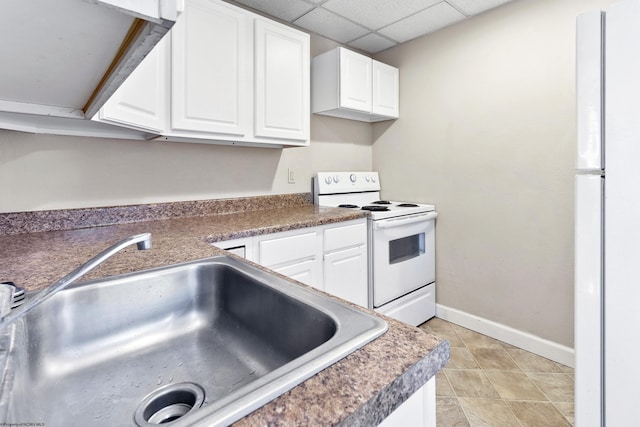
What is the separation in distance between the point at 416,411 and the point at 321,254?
1.51 m

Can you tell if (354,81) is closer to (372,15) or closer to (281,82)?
(372,15)

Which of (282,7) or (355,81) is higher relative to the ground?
(282,7)

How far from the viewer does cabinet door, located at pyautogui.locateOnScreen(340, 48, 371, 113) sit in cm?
246

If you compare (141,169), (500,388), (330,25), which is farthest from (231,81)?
(500,388)

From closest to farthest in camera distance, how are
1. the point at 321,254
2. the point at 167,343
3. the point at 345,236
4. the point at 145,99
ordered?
1. the point at 167,343
2. the point at 145,99
3. the point at 321,254
4. the point at 345,236

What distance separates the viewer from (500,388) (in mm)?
1768

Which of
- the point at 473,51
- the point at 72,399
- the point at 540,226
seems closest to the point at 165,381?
the point at 72,399

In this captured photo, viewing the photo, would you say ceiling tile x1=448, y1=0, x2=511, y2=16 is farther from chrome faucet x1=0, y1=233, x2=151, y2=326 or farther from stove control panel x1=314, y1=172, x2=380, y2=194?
chrome faucet x1=0, y1=233, x2=151, y2=326

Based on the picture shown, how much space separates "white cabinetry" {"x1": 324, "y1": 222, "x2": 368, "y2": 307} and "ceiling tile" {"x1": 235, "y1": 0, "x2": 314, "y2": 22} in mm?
1563

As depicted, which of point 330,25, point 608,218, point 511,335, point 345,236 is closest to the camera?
point 608,218

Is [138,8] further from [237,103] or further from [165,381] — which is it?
[237,103]

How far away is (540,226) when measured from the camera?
2.09 m

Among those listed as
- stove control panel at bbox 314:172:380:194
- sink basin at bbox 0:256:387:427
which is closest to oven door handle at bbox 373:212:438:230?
stove control panel at bbox 314:172:380:194

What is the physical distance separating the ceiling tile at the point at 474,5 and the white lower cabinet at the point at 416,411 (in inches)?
97.6
